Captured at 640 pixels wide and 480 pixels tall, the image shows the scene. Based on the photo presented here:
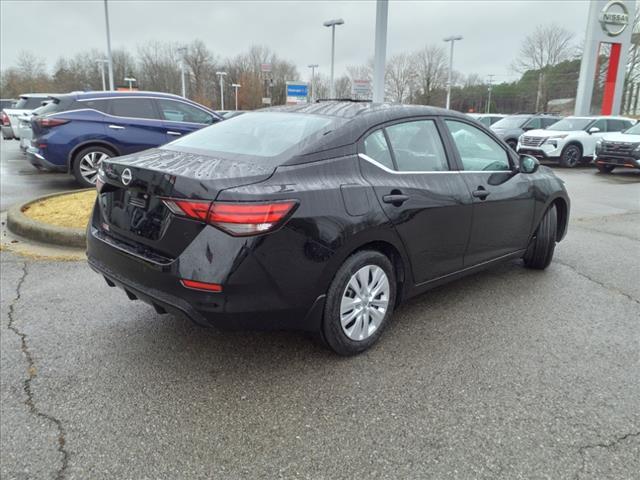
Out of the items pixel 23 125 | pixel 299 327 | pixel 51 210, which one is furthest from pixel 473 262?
pixel 23 125

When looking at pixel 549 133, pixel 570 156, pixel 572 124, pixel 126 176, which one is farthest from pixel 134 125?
pixel 572 124

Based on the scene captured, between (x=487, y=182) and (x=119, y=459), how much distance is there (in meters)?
3.21

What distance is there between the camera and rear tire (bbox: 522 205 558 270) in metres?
4.87

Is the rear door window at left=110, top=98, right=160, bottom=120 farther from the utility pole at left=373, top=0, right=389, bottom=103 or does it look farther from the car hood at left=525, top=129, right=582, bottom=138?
the car hood at left=525, top=129, right=582, bottom=138

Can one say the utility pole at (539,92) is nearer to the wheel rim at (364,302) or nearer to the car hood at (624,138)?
the car hood at (624,138)

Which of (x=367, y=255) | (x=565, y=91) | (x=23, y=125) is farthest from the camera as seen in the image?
(x=565, y=91)

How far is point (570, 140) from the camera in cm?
1589

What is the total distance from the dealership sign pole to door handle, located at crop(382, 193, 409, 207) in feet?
88.2

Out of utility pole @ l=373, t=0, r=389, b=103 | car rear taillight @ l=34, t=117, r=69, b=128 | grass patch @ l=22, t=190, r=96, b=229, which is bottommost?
grass patch @ l=22, t=190, r=96, b=229

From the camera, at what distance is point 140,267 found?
9.27 feet

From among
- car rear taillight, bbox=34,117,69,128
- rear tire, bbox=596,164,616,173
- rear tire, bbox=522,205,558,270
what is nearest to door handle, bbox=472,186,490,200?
rear tire, bbox=522,205,558,270

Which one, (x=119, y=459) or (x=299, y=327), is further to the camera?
(x=299, y=327)

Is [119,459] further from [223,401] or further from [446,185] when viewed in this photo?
[446,185]

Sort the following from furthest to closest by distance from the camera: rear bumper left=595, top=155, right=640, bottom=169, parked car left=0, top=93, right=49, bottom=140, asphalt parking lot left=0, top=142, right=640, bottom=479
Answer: parked car left=0, top=93, right=49, bottom=140 < rear bumper left=595, top=155, right=640, bottom=169 < asphalt parking lot left=0, top=142, right=640, bottom=479
